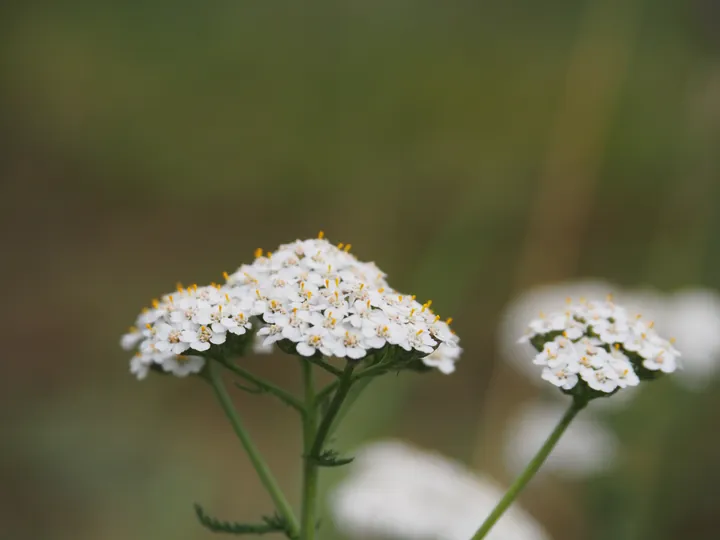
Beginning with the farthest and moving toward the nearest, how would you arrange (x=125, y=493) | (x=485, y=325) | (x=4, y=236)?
(x=4, y=236) < (x=485, y=325) < (x=125, y=493)

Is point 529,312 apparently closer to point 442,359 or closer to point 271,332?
point 442,359

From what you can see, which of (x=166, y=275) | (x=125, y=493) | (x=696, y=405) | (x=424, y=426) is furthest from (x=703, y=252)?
(x=166, y=275)

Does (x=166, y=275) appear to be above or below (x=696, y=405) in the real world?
above

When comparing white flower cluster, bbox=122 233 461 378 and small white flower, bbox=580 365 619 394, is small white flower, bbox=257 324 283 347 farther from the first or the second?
small white flower, bbox=580 365 619 394

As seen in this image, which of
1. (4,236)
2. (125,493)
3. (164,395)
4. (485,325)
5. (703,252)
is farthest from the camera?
(4,236)

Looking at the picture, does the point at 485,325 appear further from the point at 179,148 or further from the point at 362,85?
the point at 179,148

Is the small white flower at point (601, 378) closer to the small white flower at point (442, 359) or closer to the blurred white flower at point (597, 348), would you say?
the blurred white flower at point (597, 348)
